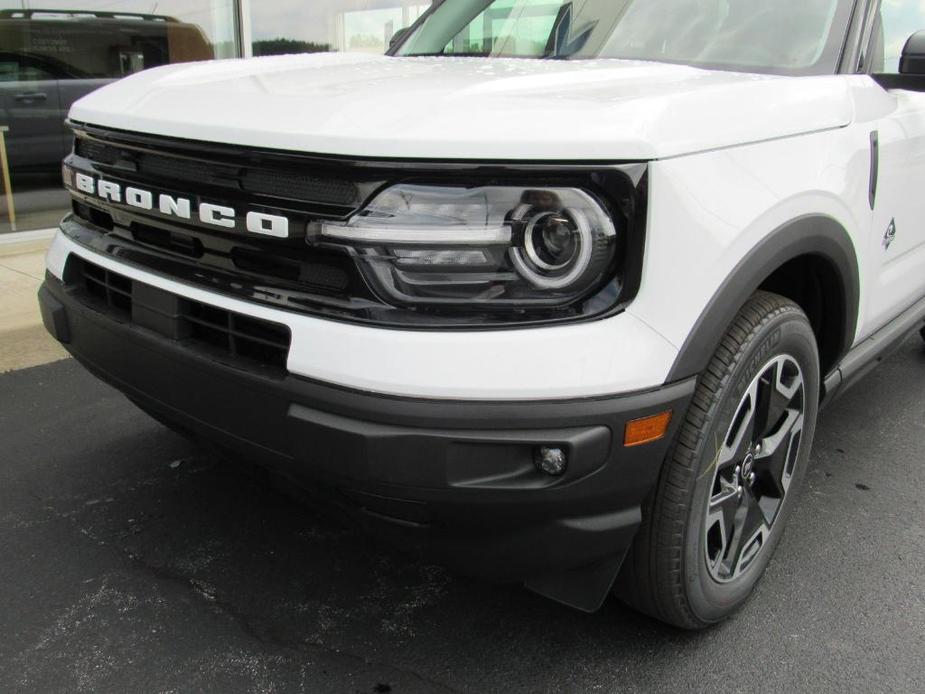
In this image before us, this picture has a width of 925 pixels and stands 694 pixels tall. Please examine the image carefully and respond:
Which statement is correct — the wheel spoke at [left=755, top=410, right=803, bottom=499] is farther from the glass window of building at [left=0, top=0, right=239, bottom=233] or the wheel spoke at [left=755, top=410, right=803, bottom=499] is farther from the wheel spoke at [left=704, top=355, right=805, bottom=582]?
the glass window of building at [left=0, top=0, right=239, bottom=233]

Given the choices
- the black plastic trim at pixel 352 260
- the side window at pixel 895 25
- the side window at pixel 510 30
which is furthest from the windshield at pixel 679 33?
the black plastic trim at pixel 352 260

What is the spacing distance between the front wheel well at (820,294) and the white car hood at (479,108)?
0.39m

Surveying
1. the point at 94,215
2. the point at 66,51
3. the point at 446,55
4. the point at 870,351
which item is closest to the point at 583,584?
the point at 870,351

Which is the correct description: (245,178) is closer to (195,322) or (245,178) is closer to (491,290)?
(195,322)

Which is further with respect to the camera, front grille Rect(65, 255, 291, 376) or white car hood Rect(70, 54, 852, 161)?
front grille Rect(65, 255, 291, 376)

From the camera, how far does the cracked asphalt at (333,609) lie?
2115 millimetres

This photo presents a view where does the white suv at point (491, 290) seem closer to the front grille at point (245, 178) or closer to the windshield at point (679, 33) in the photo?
the front grille at point (245, 178)

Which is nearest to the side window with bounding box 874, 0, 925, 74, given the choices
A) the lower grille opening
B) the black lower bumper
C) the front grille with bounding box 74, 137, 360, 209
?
the black lower bumper

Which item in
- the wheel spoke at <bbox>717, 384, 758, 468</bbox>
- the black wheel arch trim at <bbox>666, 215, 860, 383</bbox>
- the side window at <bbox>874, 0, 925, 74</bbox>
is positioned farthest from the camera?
the side window at <bbox>874, 0, 925, 74</bbox>

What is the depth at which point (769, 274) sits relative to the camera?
6.68 ft

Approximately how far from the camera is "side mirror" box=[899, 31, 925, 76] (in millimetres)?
2482

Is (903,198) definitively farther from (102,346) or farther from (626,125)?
(102,346)

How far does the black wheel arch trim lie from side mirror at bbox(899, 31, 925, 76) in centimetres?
60

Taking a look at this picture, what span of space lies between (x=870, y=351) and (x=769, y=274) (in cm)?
106
